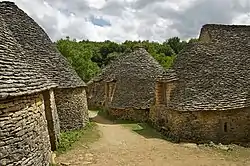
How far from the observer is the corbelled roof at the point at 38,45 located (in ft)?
61.4

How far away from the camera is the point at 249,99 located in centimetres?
1980

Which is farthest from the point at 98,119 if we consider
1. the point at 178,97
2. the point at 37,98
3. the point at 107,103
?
the point at 37,98

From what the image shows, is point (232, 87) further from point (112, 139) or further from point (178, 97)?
point (112, 139)

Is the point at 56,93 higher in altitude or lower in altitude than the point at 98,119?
higher

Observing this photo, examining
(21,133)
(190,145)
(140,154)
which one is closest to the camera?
(21,133)

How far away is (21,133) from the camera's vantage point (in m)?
9.36

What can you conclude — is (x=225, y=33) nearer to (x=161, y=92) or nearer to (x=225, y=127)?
(x=161, y=92)

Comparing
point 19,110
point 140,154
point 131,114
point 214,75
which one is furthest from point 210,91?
point 19,110

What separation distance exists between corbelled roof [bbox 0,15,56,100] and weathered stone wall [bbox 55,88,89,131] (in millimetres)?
7585

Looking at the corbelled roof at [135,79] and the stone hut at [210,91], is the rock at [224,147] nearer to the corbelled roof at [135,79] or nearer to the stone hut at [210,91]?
the stone hut at [210,91]

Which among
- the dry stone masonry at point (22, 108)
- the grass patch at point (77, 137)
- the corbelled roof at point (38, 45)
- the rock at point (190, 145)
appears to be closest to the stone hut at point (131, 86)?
the grass patch at point (77, 137)

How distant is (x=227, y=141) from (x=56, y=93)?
31.2ft

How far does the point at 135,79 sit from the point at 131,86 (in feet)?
2.13

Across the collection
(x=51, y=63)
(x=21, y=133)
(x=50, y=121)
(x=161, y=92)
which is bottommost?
(x=50, y=121)
